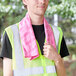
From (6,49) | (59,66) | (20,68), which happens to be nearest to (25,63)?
(20,68)

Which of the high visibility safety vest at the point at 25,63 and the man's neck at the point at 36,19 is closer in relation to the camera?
the high visibility safety vest at the point at 25,63

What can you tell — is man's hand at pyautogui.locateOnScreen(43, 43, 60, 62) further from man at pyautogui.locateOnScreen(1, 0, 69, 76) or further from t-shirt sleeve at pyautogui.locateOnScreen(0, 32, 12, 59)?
t-shirt sleeve at pyautogui.locateOnScreen(0, 32, 12, 59)

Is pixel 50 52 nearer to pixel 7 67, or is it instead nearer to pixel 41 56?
pixel 41 56

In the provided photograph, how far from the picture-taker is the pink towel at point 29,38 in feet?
5.34

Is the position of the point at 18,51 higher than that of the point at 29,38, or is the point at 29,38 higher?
the point at 29,38

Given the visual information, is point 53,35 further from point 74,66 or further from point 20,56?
point 74,66

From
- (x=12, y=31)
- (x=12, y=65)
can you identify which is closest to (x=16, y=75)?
(x=12, y=65)

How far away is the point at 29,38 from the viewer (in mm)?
1678

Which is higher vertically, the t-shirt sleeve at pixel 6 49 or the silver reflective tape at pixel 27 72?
the t-shirt sleeve at pixel 6 49

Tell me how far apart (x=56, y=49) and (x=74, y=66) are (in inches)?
239

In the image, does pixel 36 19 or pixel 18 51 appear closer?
pixel 18 51

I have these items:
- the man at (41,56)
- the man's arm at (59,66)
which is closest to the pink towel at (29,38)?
the man at (41,56)

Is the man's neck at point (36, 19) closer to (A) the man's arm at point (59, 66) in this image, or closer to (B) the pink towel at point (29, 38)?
(B) the pink towel at point (29, 38)

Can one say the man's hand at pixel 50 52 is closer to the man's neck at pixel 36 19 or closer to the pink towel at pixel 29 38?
the pink towel at pixel 29 38
